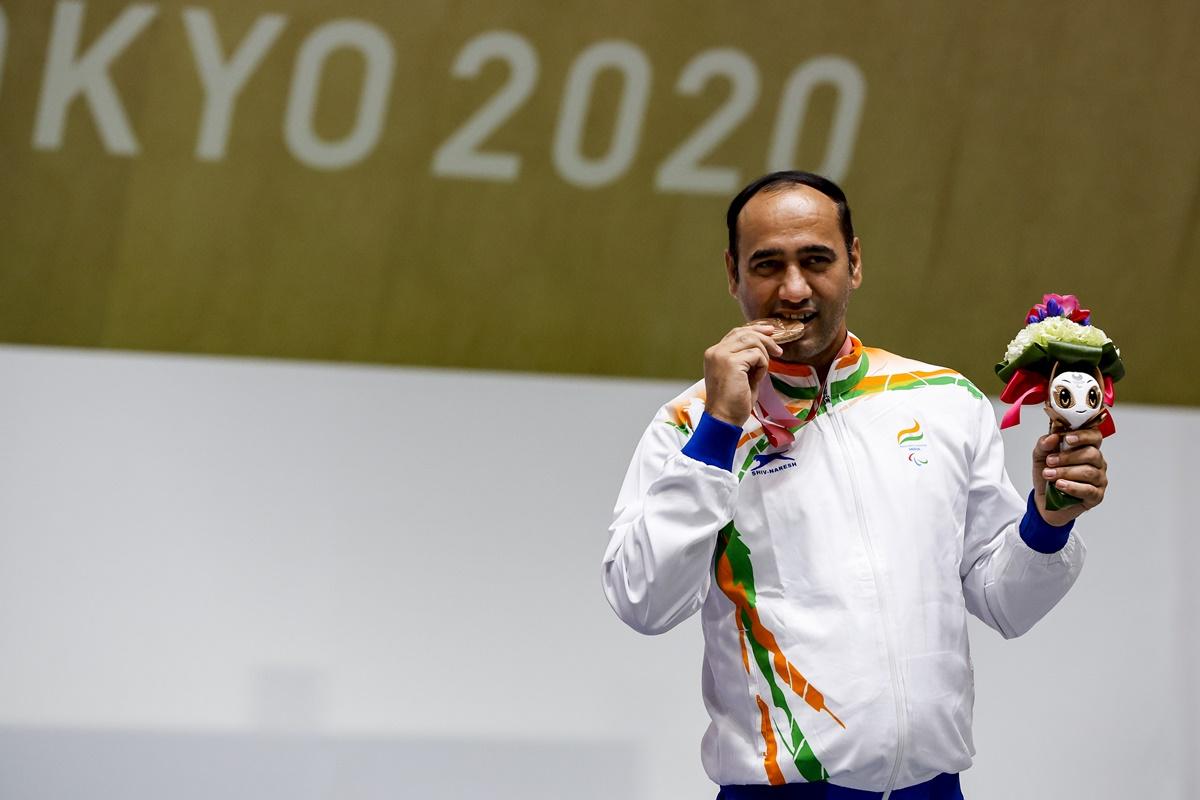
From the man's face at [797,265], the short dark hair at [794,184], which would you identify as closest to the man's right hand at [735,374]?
the man's face at [797,265]

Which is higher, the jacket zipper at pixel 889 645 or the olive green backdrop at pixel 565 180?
the olive green backdrop at pixel 565 180

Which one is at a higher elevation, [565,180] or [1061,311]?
[565,180]

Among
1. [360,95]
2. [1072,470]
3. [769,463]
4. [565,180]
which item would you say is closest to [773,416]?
[769,463]

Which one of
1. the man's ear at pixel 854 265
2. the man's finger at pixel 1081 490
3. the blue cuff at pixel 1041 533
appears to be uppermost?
the man's ear at pixel 854 265

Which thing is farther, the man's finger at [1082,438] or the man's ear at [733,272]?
the man's ear at [733,272]

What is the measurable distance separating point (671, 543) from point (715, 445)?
0.13 meters

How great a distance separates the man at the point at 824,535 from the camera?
5.27ft

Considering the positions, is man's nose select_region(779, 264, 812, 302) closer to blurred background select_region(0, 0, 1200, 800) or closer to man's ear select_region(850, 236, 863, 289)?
man's ear select_region(850, 236, 863, 289)

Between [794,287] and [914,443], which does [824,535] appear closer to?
[914,443]

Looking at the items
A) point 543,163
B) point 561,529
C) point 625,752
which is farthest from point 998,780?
point 543,163

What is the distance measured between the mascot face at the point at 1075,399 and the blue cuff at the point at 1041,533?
11 centimetres

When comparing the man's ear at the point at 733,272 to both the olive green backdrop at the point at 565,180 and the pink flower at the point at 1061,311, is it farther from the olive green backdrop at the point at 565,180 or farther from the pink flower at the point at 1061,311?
the olive green backdrop at the point at 565,180

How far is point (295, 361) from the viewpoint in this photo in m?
3.46

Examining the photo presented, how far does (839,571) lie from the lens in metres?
1.66
